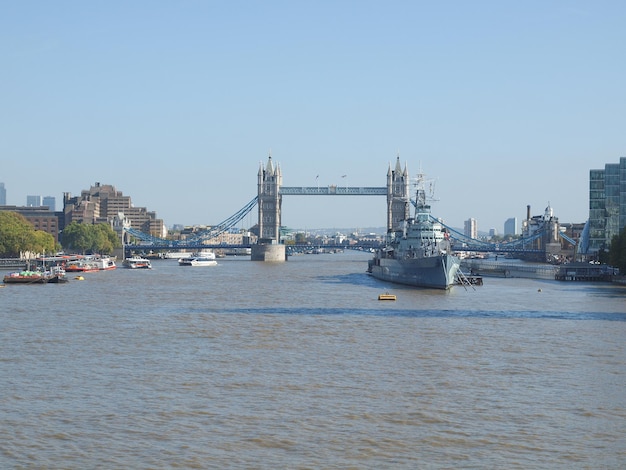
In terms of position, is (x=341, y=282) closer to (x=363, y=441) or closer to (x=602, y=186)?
(x=602, y=186)

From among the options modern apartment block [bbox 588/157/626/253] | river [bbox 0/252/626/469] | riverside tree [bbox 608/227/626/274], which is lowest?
river [bbox 0/252/626/469]

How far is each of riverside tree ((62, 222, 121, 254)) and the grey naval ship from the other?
80.1 m

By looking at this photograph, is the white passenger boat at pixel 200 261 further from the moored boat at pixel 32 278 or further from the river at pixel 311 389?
the river at pixel 311 389

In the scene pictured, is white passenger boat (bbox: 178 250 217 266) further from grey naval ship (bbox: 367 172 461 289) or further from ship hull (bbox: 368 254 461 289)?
ship hull (bbox: 368 254 461 289)

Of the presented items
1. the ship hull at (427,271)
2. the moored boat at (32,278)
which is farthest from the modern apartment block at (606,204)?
the moored boat at (32,278)

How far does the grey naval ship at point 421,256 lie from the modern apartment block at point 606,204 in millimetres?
34084

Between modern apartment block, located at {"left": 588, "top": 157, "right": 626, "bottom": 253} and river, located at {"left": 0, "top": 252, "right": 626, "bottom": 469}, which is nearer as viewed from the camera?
river, located at {"left": 0, "top": 252, "right": 626, "bottom": 469}

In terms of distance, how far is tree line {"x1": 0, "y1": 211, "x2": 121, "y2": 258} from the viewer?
132 meters

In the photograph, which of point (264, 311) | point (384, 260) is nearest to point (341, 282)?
point (384, 260)

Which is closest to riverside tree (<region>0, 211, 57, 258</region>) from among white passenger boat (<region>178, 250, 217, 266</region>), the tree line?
the tree line

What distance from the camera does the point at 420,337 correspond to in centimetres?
4191

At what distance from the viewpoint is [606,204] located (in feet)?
417

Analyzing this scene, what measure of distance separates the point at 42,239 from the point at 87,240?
30633mm

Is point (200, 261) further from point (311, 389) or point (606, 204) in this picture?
point (311, 389)
